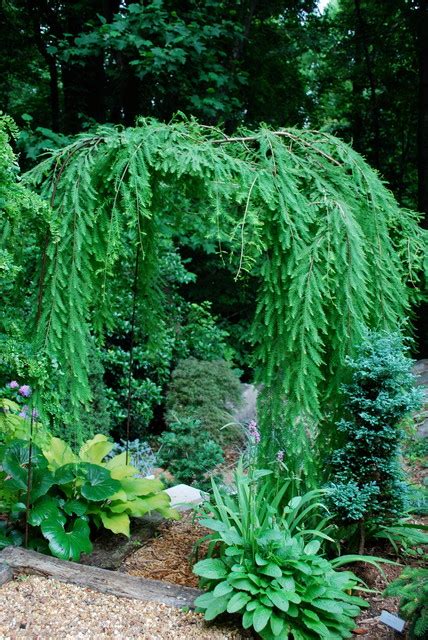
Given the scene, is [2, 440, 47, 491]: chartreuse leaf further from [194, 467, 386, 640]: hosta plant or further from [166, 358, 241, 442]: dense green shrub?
[166, 358, 241, 442]: dense green shrub

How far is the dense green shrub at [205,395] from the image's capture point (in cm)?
609

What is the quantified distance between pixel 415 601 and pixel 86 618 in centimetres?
141

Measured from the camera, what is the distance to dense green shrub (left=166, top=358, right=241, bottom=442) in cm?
609

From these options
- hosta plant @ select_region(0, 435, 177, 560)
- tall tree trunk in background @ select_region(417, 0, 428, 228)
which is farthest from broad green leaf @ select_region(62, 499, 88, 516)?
tall tree trunk in background @ select_region(417, 0, 428, 228)

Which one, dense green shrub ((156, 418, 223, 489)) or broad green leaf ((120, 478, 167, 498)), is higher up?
broad green leaf ((120, 478, 167, 498))

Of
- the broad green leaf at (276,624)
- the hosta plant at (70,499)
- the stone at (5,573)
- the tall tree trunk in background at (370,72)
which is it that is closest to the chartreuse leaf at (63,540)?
the hosta plant at (70,499)

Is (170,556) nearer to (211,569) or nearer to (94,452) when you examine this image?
(94,452)

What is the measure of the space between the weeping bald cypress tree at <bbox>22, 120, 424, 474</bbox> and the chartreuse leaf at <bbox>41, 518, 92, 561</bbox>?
0.68 meters

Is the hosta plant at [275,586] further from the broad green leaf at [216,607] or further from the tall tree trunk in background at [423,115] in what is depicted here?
the tall tree trunk in background at [423,115]

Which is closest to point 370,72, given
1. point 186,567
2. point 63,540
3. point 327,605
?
point 186,567

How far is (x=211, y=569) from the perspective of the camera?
8.75 feet

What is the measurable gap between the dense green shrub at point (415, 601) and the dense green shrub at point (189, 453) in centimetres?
269

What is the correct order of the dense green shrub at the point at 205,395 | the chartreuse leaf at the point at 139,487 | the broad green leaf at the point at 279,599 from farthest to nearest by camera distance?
the dense green shrub at the point at 205,395 → the chartreuse leaf at the point at 139,487 → the broad green leaf at the point at 279,599

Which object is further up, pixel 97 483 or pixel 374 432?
pixel 374 432
